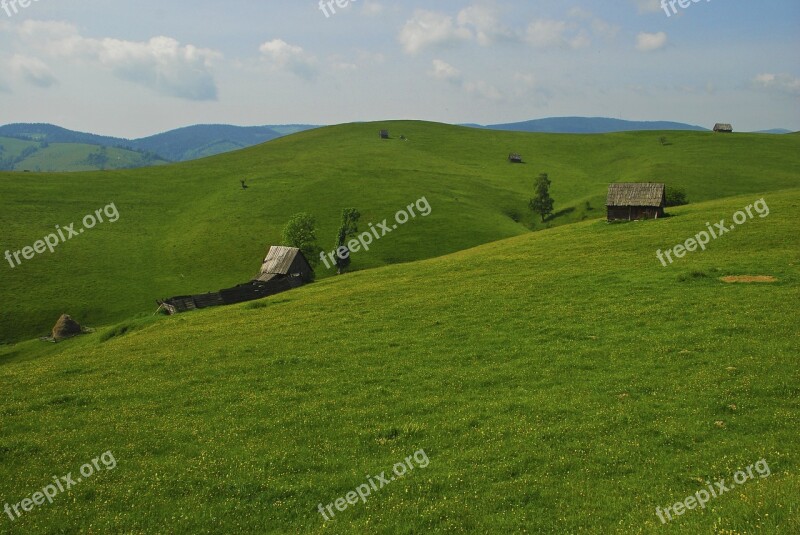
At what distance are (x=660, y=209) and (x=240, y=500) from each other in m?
60.4

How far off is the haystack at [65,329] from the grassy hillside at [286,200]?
7.16 m

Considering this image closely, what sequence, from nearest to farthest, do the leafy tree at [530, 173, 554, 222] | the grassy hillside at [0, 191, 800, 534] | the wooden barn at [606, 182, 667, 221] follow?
the grassy hillside at [0, 191, 800, 534]
the wooden barn at [606, 182, 667, 221]
the leafy tree at [530, 173, 554, 222]

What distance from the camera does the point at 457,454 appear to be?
16.0m

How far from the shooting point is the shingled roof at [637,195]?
6100 cm

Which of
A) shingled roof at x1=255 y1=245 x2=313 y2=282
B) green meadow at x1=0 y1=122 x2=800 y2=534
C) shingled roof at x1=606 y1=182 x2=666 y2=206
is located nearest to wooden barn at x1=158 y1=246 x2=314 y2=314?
shingled roof at x1=255 y1=245 x2=313 y2=282

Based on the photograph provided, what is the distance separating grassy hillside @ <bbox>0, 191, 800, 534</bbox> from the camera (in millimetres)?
13391

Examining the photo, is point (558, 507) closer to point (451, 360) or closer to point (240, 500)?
point (240, 500)

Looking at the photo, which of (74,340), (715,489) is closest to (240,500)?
(715,489)

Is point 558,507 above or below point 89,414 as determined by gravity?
below

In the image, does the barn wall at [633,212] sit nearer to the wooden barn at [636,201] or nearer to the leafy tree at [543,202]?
the wooden barn at [636,201]

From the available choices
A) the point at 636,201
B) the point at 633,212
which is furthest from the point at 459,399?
the point at 633,212

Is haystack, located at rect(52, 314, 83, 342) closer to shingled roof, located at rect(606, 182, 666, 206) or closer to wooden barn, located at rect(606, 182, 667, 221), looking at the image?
wooden barn, located at rect(606, 182, 667, 221)

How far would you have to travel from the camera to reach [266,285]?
6047 cm

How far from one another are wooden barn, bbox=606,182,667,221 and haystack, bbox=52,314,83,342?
212 ft
